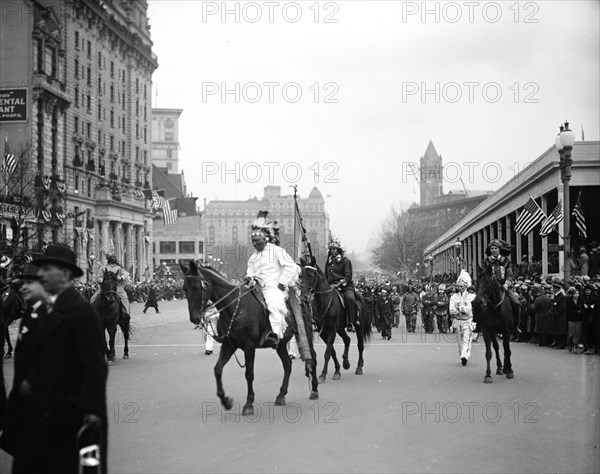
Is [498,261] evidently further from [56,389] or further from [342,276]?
[56,389]

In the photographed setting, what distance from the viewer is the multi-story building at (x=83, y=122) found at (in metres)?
55.5

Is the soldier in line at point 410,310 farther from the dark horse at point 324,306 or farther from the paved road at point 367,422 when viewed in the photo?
the dark horse at point 324,306

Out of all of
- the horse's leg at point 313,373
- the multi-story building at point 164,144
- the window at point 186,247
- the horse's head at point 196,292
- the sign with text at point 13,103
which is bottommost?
the horse's leg at point 313,373

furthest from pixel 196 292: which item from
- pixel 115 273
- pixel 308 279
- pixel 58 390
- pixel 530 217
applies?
pixel 530 217

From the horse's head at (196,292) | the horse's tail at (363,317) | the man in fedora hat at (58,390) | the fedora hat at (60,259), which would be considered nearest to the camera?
the man in fedora hat at (58,390)

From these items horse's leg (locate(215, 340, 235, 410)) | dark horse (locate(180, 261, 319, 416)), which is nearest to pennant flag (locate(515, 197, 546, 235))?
dark horse (locate(180, 261, 319, 416))

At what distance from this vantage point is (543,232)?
87.4 ft

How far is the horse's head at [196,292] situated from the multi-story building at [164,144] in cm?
15661

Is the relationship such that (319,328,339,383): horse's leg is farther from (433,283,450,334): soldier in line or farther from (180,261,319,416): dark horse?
(433,283,450,334): soldier in line

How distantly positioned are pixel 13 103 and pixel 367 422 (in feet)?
144

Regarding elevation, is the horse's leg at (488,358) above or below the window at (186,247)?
below

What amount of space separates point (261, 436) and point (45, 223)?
44626 mm

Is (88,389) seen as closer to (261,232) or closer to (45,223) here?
(261,232)

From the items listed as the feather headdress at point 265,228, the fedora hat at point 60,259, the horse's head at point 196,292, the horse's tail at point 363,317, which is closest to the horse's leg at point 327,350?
the horse's tail at point 363,317
